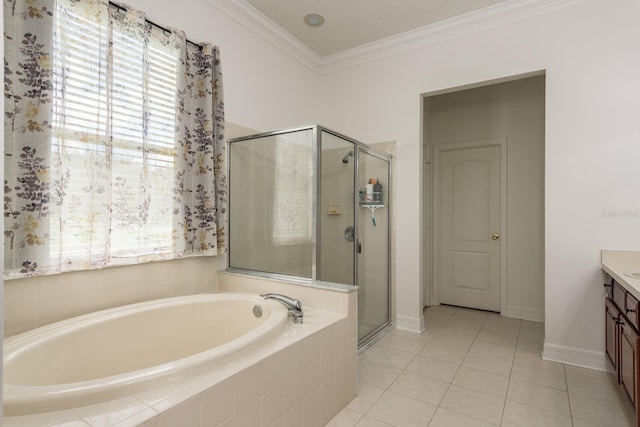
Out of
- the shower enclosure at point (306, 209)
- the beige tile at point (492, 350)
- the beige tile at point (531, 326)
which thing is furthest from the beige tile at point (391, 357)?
the beige tile at point (531, 326)

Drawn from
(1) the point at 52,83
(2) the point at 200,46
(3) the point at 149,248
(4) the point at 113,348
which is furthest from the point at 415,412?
(2) the point at 200,46

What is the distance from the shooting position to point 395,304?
11.0 ft

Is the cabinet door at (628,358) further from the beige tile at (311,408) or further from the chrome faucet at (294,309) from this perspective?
the chrome faucet at (294,309)

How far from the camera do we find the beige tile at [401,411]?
73.6 inches

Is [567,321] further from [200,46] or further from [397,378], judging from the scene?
[200,46]

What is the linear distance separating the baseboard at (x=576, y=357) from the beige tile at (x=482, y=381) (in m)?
0.55

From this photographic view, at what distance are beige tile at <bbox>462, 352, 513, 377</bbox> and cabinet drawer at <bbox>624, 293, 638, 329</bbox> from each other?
0.86 m

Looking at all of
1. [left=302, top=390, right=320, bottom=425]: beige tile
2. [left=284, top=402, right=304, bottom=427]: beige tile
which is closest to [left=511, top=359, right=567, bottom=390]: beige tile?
[left=302, top=390, right=320, bottom=425]: beige tile

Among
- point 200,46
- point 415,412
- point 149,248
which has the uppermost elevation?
point 200,46

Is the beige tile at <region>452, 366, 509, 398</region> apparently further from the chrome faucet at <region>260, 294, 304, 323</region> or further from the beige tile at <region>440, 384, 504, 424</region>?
the chrome faucet at <region>260, 294, 304, 323</region>

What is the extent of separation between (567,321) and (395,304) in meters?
1.34

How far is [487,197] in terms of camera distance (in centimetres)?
390

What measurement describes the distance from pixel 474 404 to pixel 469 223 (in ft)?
7.77

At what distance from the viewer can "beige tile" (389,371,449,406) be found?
211 cm
